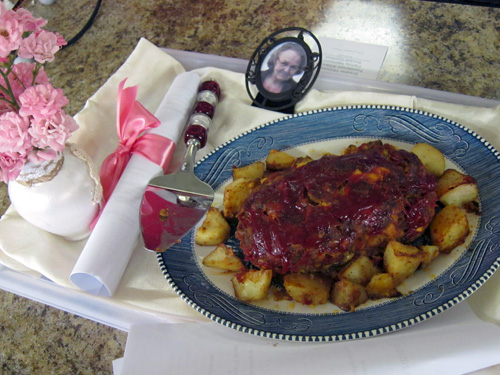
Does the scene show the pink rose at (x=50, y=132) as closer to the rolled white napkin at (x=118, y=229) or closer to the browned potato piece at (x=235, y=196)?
the rolled white napkin at (x=118, y=229)

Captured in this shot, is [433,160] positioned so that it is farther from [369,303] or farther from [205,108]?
[205,108]

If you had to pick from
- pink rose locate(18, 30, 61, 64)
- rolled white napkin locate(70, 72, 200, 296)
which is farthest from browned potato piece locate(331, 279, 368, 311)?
pink rose locate(18, 30, 61, 64)

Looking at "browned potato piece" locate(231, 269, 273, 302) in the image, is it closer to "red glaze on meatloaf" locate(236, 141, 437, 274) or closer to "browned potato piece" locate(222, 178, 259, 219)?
"red glaze on meatloaf" locate(236, 141, 437, 274)

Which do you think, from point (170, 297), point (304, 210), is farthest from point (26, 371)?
point (304, 210)

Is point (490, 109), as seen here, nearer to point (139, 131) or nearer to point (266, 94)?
point (266, 94)

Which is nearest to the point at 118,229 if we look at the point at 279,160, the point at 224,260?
the point at 224,260

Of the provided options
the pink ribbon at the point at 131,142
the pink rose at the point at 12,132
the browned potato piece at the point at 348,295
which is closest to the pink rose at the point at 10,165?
the pink rose at the point at 12,132
